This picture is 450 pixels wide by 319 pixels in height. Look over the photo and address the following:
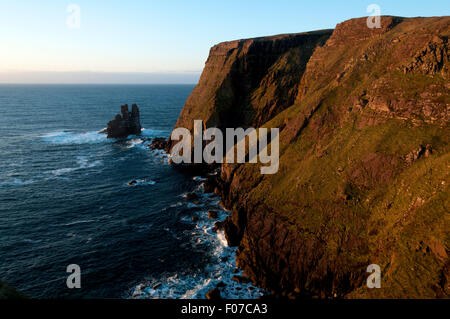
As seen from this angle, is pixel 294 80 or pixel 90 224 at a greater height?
pixel 294 80

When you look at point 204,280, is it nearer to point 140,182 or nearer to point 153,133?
point 140,182

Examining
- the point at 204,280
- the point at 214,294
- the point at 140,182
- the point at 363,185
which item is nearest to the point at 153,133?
the point at 140,182

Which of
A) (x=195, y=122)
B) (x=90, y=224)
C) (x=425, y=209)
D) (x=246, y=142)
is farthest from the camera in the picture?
(x=195, y=122)

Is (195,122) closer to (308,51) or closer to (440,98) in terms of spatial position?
(308,51)

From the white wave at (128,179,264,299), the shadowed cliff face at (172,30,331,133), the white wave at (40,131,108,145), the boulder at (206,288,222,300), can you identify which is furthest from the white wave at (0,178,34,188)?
the boulder at (206,288,222,300)

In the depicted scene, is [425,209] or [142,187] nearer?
[425,209]

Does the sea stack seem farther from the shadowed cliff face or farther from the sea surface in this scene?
the shadowed cliff face

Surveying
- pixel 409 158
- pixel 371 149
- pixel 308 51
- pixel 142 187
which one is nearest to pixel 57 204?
pixel 142 187

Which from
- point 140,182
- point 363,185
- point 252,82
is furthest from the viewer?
point 252,82
